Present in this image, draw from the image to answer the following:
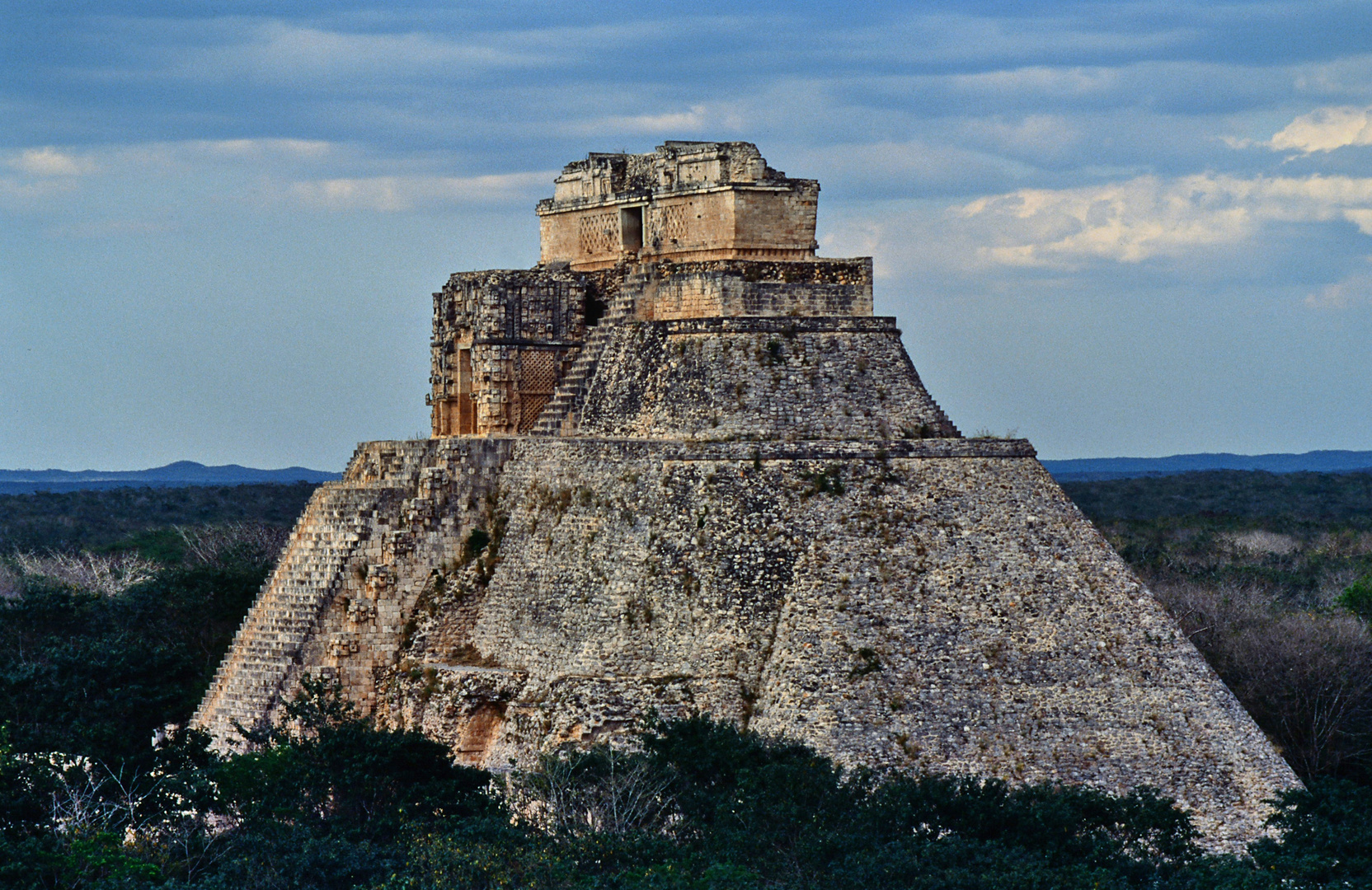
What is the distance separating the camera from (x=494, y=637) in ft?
111

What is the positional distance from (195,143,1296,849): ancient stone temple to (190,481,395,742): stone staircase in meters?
0.06

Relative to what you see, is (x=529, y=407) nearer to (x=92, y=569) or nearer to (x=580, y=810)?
(x=580, y=810)

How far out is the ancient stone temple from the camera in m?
29.6

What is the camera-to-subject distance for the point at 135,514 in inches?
4193

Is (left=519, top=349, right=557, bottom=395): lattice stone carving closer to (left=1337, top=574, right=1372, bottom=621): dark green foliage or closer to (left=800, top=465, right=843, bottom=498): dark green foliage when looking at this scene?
(left=800, top=465, right=843, bottom=498): dark green foliage

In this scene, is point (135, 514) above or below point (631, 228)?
below

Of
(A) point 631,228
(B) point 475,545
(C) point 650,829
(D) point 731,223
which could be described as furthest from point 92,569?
(C) point 650,829

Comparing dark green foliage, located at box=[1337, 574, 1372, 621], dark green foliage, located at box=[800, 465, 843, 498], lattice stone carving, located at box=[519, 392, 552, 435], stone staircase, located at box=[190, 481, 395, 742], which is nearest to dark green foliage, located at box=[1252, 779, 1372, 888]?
dark green foliage, located at box=[800, 465, 843, 498]

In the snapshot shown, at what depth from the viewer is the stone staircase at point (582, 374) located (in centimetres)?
3606

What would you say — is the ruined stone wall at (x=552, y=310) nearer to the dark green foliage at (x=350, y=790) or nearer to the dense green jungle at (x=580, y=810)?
the dense green jungle at (x=580, y=810)

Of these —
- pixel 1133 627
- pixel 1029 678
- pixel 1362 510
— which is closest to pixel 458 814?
pixel 1029 678

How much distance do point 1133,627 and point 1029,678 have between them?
89.4 inches

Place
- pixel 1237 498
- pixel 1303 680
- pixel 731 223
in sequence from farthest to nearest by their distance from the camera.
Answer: pixel 1237 498
pixel 1303 680
pixel 731 223

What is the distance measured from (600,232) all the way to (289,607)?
8835 mm
